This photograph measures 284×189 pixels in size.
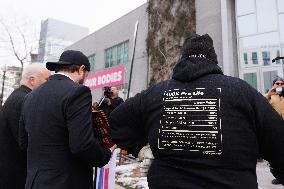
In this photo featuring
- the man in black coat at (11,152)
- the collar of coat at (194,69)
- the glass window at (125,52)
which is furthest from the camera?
the glass window at (125,52)

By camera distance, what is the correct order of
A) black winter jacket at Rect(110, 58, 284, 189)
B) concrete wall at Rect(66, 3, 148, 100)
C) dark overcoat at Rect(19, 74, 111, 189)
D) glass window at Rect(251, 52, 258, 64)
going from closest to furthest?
1. black winter jacket at Rect(110, 58, 284, 189)
2. dark overcoat at Rect(19, 74, 111, 189)
3. glass window at Rect(251, 52, 258, 64)
4. concrete wall at Rect(66, 3, 148, 100)

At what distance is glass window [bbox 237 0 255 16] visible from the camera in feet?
39.9

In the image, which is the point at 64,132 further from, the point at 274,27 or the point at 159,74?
the point at 159,74

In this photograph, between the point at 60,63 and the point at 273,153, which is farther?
the point at 60,63

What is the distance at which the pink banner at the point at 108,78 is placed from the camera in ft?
61.9

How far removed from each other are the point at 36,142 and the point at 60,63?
0.60m

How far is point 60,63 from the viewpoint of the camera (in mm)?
2434

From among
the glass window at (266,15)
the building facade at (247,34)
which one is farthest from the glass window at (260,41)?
the glass window at (266,15)

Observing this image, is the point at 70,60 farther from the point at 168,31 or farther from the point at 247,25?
the point at 168,31

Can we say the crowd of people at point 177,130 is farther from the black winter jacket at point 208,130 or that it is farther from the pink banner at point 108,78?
the pink banner at point 108,78

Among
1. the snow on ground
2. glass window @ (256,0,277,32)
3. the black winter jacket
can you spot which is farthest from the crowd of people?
glass window @ (256,0,277,32)

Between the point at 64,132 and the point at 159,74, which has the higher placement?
the point at 159,74

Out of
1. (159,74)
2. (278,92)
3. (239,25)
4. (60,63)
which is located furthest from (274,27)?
(60,63)

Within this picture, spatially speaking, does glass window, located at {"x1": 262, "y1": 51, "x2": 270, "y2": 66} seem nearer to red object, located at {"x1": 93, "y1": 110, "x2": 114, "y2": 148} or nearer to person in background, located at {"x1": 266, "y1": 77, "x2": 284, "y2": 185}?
person in background, located at {"x1": 266, "y1": 77, "x2": 284, "y2": 185}
